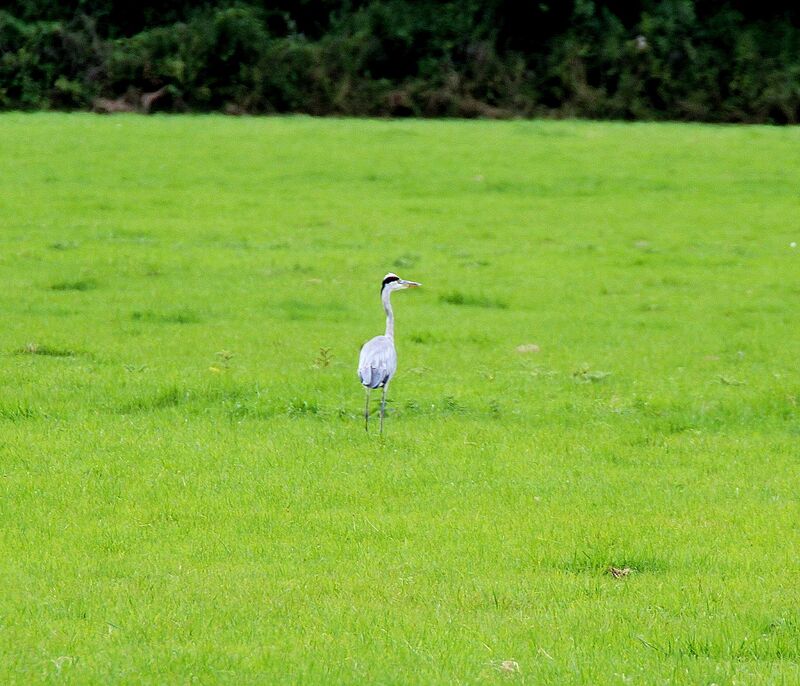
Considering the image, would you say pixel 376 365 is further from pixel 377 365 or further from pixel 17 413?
pixel 17 413

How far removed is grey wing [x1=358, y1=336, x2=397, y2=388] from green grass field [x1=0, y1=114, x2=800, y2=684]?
1.98ft

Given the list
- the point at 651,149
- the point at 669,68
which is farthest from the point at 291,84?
the point at 651,149

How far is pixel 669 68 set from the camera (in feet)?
161

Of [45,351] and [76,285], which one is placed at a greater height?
[45,351]

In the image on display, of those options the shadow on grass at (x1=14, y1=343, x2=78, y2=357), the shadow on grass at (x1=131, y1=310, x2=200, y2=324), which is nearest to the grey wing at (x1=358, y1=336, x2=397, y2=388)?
the shadow on grass at (x1=14, y1=343, x2=78, y2=357)

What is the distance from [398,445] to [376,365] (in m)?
0.76

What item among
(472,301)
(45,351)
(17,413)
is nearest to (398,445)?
(17,413)

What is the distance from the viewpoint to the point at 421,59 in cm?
5209

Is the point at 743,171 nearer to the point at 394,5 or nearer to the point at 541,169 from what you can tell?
the point at 541,169

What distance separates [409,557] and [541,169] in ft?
79.7

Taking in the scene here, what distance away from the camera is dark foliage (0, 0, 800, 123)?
4778 cm

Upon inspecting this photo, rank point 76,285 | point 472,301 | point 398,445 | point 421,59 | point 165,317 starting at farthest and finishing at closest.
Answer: point 421,59, point 472,301, point 76,285, point 165,317, point 398,445

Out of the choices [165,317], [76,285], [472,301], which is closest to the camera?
[165,317]

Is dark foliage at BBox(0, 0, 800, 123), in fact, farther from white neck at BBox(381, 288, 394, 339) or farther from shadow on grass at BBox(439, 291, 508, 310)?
white neck at BBox(381, 288, 394, 339)
